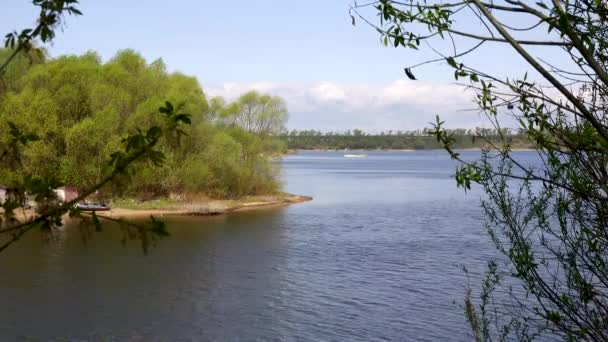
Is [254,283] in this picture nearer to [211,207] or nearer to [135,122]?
[211,207]

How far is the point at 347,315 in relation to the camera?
1703 cm

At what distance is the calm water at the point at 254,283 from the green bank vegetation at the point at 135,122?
8824 millimetres

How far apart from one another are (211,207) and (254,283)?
64.3 feet

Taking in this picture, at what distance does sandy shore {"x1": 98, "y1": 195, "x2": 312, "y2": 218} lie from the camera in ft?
126

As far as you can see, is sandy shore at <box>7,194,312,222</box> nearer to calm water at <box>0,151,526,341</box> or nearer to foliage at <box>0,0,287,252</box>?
foliage at <box>0,0,287,252</box>

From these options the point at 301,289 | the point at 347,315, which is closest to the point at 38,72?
the point at 301,289

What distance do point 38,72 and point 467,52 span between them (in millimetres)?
41250

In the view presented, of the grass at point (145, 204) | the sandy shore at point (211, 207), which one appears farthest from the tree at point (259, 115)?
the grass at point (145, 204)

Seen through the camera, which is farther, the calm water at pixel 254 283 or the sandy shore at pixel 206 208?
the sandy shore at pixel 206 208

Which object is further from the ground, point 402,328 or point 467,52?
point 467,52

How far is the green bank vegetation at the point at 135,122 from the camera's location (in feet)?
130

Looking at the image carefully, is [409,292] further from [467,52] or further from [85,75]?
[85,75]

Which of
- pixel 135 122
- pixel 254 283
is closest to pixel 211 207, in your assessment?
pixel 135 122

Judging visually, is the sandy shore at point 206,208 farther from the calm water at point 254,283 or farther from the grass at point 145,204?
the calm water at point 254,283
